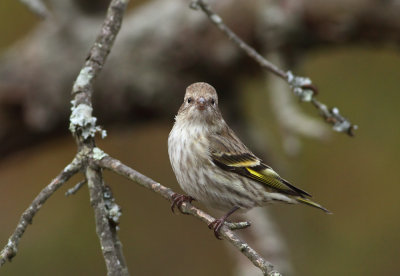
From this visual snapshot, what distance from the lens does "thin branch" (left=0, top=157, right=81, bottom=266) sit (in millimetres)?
2615

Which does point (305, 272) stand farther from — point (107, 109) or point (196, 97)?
point (196, 97)

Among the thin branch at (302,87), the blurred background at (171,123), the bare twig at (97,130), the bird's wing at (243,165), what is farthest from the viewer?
the blurred background at (171,123)

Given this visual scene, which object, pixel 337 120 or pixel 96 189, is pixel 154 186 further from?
pixel 337 120

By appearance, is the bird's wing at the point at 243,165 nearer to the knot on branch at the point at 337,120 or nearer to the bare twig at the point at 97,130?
the knot on branch at the point at 337,120

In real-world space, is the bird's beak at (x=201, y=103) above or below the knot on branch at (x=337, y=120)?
above

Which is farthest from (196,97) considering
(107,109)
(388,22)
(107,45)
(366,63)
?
(366,63)

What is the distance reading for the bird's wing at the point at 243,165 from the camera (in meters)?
3.87

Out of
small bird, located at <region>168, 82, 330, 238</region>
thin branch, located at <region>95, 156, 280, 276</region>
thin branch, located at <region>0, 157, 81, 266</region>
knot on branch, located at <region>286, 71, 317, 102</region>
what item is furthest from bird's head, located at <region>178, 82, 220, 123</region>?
thin branch, located at <region>0, 157, 81, 266</region>

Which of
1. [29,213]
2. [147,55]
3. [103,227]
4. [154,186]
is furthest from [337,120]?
[147,55]

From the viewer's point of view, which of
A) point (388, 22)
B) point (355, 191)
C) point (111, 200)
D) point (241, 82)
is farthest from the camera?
point (355, 191)

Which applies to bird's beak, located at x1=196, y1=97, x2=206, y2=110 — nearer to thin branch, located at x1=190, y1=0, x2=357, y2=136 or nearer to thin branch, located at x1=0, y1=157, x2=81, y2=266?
thin branch, located at x1=190, y1=0, x2=357, y2=136

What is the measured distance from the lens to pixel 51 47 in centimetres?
627

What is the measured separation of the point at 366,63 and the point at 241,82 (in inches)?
66.0

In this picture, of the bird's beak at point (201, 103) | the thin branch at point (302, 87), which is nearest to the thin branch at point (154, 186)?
the thin branch at point (302, 87)
